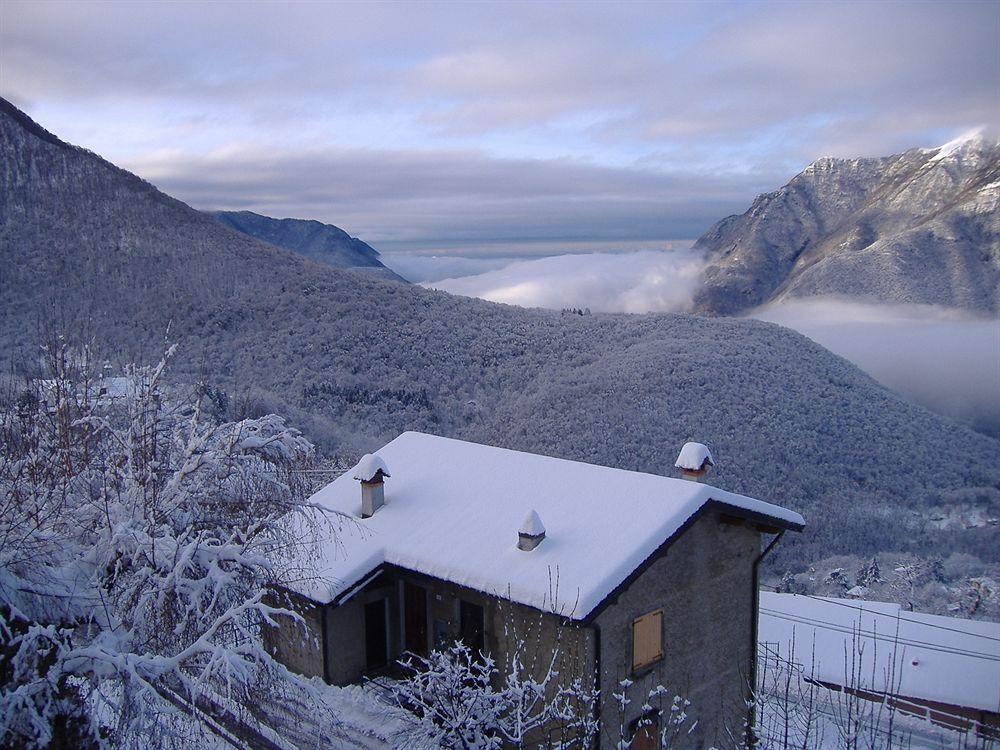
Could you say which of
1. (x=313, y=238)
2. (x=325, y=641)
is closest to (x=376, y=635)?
(x=325, y=641)

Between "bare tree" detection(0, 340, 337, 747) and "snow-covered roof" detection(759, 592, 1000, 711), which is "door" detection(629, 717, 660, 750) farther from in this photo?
"snow-covered roof" detection(759, 592, 1000, 711)

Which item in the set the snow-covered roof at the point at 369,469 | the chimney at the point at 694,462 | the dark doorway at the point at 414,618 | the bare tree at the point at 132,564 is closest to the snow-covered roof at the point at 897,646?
the chimney at the point at 694,462

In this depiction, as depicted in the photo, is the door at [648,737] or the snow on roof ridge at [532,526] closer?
the snow on roof ridge at [532,526]

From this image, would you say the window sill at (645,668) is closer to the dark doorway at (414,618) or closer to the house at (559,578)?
the house at (559,578)

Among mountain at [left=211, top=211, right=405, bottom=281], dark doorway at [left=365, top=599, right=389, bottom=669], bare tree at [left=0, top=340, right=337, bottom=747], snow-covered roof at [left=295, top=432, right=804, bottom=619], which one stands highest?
mountain at [left=211, top=211, right=405, bottom=281]

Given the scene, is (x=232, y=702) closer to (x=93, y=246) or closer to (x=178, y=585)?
(x=178, y=585)

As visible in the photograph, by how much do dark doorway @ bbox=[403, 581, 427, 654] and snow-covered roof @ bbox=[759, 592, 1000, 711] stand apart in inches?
363

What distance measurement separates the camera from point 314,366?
51.5 meters

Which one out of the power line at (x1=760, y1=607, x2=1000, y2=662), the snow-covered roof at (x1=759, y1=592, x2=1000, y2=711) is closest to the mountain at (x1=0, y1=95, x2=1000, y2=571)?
the snow-covered roof at (x1=759, y1=592, x2=1000, y2=711)

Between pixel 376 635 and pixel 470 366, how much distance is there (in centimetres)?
4577

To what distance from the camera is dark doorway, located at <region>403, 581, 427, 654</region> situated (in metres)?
11.8

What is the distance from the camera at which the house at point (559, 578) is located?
33.4ft

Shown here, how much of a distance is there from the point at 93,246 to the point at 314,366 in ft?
64.3

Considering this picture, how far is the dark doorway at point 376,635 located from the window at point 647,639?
389 cm
